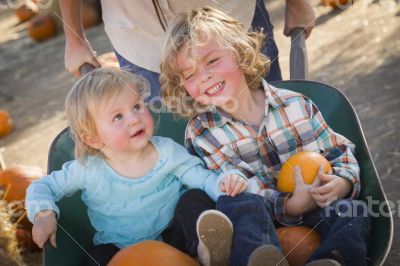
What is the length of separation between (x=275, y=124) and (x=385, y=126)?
168 cm

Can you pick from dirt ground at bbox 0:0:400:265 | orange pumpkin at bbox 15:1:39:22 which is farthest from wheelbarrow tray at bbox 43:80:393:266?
orange pumpkin at bbox 15:1:39:22

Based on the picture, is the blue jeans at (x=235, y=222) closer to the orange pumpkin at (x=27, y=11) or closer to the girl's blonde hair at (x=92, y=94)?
the girl's blonde hair at (x=92, y=94)

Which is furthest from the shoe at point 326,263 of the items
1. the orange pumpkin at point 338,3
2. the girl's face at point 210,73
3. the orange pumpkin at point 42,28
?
the orange pumpkin at point 42,28

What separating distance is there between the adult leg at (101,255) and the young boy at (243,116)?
489mm

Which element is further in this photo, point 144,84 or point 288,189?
point 144,84

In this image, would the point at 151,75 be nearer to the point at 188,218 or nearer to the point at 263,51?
the point at 263,51

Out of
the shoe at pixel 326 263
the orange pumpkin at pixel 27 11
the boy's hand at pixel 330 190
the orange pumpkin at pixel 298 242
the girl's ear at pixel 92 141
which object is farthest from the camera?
the orange pumpkin at pixel 27 11

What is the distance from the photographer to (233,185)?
6.60 feet

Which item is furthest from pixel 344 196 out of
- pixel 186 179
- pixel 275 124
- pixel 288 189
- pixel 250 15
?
pixel 250 15

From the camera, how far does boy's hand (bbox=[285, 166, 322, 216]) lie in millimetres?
2027

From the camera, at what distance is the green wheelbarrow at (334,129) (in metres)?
1.78

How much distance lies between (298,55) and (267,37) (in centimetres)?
38

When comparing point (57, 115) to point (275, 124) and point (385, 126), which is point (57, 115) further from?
point (275, 124)

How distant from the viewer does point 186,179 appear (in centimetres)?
226
